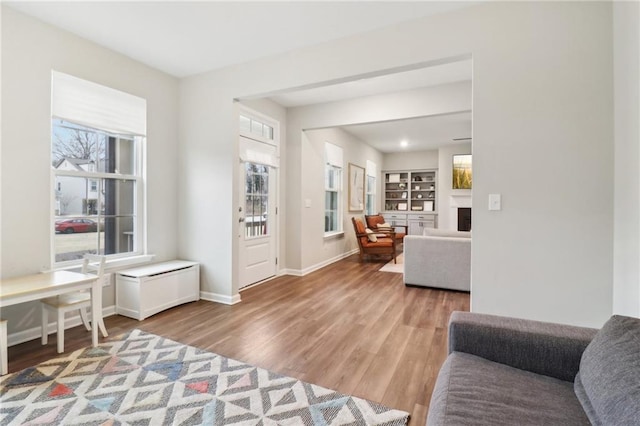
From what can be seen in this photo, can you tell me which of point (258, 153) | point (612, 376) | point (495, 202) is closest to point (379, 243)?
point (258, 153)

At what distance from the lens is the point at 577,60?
2.20m

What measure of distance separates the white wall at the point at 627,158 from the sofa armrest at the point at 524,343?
696 mm

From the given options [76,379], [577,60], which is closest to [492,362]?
[577,60]

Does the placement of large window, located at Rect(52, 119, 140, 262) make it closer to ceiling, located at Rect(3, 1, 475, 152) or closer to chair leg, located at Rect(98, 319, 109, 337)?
chair leg, located at Rect(98, 319, 109, 337)

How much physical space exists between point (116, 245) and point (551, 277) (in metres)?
4.07

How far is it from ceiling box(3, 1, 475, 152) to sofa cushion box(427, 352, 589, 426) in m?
2.57

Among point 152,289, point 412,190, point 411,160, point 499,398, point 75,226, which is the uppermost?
point 411,160

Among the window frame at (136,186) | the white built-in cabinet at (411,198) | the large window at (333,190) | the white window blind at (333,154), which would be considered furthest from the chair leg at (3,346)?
the white built-in cabinet at (411,198)

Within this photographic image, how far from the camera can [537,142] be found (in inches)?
90.5

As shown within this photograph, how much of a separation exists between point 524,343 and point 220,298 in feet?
10.4

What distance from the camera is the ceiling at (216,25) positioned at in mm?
2547

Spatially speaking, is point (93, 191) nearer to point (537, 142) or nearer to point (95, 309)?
point (95, 309)

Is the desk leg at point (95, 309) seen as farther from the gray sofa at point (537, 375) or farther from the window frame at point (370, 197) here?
the window frame at point (370, 197)

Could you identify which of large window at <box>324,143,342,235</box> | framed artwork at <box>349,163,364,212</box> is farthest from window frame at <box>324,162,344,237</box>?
framed artwork at <box>349,163,364,212</box>
